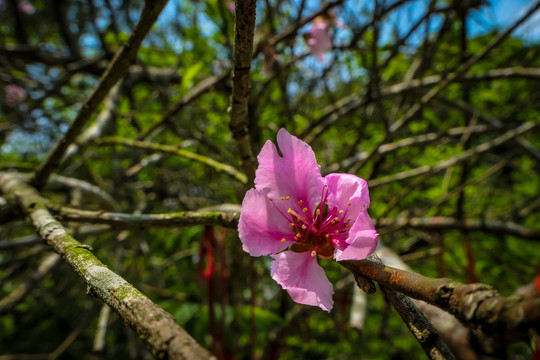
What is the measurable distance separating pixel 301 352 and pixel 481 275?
243 centimetres

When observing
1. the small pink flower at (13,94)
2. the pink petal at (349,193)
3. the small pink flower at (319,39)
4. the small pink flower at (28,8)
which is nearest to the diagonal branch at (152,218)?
the pink petal at (349,193)

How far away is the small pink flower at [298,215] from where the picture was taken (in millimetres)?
743

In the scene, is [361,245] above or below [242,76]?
below

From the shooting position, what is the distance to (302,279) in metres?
0.76

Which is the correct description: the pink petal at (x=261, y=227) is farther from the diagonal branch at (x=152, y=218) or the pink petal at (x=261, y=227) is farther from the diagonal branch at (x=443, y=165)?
the diagonal branch at (x=443, y=165)

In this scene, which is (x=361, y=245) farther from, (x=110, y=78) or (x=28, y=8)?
(x=28, y=8)

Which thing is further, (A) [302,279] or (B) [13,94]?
(B) [13,94]

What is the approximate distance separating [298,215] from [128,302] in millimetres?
451

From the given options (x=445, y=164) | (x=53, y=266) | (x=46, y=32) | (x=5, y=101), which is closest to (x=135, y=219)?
(x=53, y=266)

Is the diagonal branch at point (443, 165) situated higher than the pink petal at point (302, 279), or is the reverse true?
the pink petal at point (302, 279)

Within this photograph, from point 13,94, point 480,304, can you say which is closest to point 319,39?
point 480,304

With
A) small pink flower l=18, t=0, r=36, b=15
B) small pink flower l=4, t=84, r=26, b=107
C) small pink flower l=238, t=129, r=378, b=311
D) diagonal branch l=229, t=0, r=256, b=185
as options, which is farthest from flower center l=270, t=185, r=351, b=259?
small pink flower l=18, t=0, r=36, b=15

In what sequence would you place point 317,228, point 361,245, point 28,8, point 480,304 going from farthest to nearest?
point 28,8 < point 317,228 < point 361,245 < point 480,304

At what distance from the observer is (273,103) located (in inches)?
126
